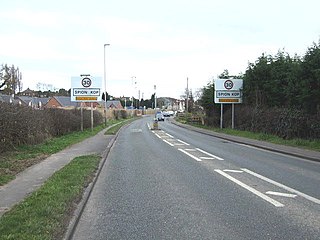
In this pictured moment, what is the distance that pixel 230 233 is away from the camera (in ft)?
18.3

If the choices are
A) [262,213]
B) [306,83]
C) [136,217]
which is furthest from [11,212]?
[306,83]

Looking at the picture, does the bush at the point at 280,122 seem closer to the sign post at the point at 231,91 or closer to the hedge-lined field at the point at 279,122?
the hedge-lined field at the point at 279,122

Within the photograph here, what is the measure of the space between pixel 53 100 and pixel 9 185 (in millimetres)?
98915

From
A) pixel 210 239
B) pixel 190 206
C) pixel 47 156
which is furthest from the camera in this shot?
pixel 47 156

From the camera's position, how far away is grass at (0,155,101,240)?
17.1 ft

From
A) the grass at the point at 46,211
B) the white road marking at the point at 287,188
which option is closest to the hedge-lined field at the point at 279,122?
the white road marking at the point at 287,188

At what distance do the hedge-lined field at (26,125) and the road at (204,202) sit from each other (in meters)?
4.81

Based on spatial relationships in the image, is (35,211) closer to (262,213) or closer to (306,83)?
(262,213)

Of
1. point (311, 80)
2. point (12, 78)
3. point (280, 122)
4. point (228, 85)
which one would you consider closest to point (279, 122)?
point (280, 122)

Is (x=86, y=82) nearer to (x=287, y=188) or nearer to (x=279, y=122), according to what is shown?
(x=279, y=122)

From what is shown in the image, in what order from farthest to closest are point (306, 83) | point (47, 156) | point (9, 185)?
point (306, 83), point (47, 156), point (9, 185)

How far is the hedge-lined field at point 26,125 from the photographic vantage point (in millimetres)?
14750

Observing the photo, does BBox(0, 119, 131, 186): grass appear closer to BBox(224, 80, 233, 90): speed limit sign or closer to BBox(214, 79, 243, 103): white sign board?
BBox(214, 79, 243, 103): white sign board

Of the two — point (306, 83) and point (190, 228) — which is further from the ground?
point (306, 83)
